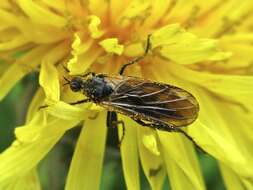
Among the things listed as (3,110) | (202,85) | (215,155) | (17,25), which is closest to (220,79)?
(202,85)

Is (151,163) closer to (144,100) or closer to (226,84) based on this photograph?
(144,100)

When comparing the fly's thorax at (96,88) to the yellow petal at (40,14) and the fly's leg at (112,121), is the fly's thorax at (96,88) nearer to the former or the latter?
the fly's leg at (112,121)

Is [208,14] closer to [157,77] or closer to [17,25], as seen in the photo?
[157,77]

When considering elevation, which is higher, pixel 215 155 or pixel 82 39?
pixel 82 39

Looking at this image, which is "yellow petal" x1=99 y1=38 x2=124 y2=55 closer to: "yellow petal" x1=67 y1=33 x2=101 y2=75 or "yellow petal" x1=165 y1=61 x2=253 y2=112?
"yellow petal" x1=67 y1=33 x2=101 y2=75

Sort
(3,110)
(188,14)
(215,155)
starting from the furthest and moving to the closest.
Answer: (3,110)
(188,14)
(215,155)
